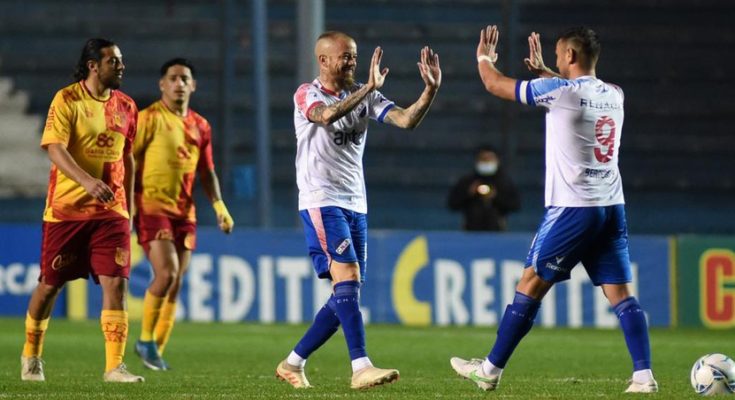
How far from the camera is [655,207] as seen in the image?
22.3m

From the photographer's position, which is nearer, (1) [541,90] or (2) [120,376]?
(1) [541,90]

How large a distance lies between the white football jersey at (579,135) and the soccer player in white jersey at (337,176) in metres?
0.67

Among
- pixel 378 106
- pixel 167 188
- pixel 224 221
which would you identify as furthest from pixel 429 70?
pixel 167 188

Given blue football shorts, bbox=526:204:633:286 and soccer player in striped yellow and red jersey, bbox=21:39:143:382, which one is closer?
blue football shorts, bbox=526:204:633:286

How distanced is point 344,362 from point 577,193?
3996mm

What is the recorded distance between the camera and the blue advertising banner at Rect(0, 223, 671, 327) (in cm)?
1558

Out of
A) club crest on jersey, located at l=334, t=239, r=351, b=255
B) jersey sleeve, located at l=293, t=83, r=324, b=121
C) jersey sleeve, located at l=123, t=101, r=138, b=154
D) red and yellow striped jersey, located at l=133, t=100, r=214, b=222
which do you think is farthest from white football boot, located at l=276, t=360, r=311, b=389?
red and yellow striped jersey, located at l=133, t=100, r=214, b=222

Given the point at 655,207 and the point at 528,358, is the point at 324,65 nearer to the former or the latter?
the point at 528,358

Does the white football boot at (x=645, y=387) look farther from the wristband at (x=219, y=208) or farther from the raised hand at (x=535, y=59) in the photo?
the wristband at (x=219, y=208)

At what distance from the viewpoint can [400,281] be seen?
15.7m

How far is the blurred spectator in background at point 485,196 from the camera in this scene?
54.2 ft

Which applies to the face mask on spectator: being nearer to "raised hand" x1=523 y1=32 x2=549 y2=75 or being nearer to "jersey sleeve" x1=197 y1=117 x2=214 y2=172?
"jersey sleeve" x1=197 y1=117 x2=214 y2=172

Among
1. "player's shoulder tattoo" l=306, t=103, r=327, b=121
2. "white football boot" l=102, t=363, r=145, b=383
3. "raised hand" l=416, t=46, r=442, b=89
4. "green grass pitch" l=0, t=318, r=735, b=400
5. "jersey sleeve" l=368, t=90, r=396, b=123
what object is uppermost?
"raised hand" l=416, t=46, r=442, b=89

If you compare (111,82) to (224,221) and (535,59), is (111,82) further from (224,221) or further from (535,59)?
(535,59)
